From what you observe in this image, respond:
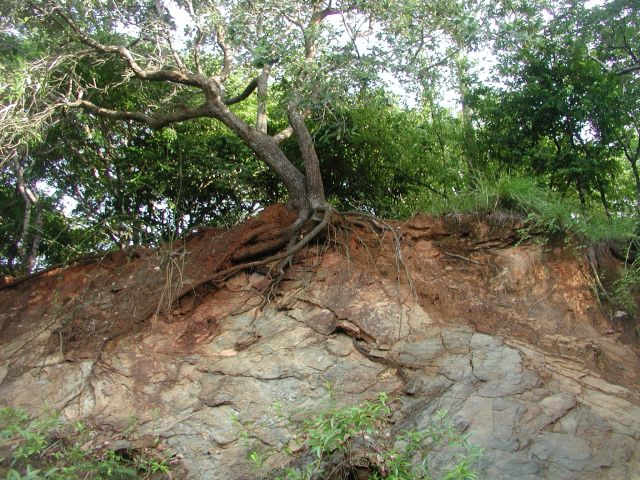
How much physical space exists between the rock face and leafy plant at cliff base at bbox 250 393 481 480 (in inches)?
10.6

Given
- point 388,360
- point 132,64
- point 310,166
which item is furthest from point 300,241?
point 132,64

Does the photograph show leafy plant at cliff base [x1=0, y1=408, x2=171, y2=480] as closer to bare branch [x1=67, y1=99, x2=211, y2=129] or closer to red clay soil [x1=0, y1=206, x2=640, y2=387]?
red clay soil [x1=0, y1=206, x2=640, y2=387]

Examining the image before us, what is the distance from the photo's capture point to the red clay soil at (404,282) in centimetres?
618

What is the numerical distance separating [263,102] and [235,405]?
13.9ft

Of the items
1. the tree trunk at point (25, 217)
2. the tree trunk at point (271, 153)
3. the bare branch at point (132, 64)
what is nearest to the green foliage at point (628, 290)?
the tree trunk at point (271, 153)

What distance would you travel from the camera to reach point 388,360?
5949 millimetres

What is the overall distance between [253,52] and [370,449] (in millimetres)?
4121

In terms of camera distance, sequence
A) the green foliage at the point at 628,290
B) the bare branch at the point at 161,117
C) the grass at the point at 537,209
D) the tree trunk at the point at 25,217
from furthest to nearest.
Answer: the tree trunk at the point at 25,217, the bare branch at the point at 161,117, the grass at the point at 537,209, the green foliage at the point at 628,290

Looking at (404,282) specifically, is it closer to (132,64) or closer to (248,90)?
(248,90)

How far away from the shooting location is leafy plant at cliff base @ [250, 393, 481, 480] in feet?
14.1

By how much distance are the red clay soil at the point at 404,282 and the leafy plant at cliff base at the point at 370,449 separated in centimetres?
176

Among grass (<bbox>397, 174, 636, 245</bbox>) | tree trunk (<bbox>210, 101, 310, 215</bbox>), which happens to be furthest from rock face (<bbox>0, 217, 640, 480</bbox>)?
tree trunk (<bbox>210, 101, 310, 215</bbox>)

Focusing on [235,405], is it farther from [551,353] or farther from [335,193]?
[335,193]

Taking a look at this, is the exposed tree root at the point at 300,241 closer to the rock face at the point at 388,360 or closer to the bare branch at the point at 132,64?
the rock face at the point at 388,360
